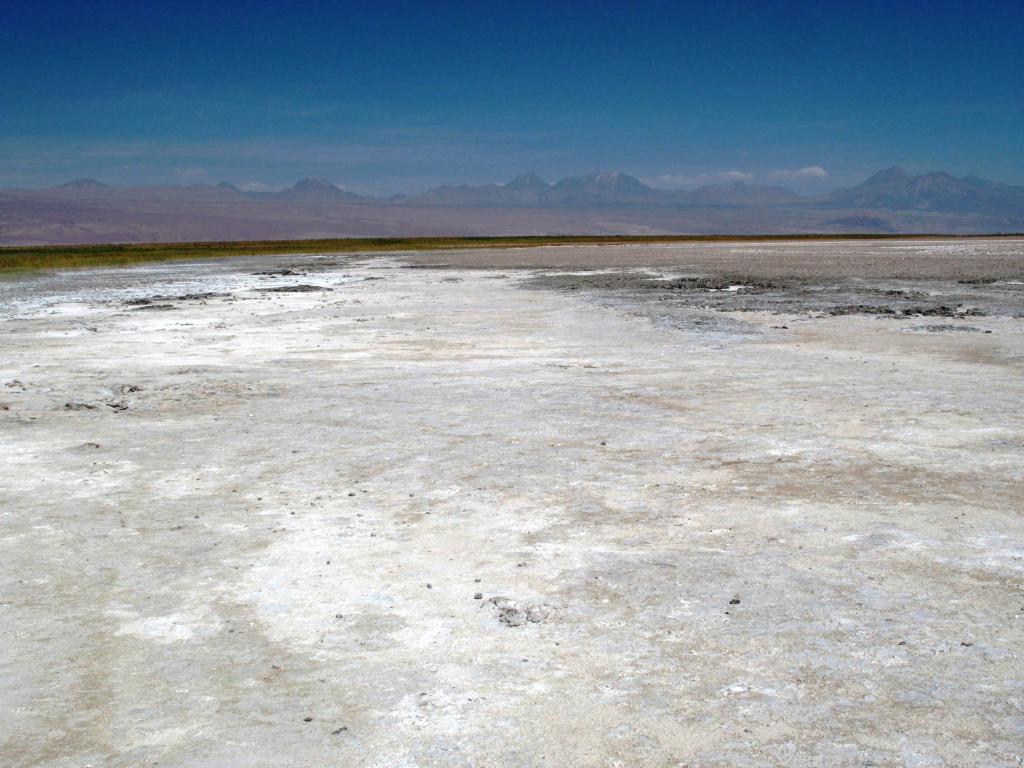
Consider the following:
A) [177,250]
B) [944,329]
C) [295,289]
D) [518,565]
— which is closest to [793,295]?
[944,329]

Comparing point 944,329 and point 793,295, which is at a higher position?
point 793,295

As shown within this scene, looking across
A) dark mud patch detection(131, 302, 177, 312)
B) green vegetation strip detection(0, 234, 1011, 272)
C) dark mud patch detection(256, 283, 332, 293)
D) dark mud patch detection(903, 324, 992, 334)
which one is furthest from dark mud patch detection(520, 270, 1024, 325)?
green vegetation strip detection(0, 234, 1011, 272)

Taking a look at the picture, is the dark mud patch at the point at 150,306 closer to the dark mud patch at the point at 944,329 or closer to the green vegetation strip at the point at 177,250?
the dark mud patch at the point at 944,329

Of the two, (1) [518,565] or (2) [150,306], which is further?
(2) [150,306]

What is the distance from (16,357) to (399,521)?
419 inches

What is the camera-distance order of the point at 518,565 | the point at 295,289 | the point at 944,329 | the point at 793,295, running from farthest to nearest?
the point at 295,289
the point at 793,295
the point at 944,329
the point at 518,565

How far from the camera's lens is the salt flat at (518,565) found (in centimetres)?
363

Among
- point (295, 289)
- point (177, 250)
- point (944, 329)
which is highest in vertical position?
point (177, 250)

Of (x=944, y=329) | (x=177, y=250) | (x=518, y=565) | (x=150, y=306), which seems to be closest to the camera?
(x=518, y=565)

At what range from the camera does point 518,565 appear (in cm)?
525

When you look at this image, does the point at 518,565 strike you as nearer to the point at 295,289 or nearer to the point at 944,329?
the point at 944,329

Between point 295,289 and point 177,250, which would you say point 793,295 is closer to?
point 295,289

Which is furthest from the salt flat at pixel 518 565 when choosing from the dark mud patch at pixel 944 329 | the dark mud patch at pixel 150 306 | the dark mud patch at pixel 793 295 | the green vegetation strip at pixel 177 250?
the green vegetation strip at pixel 177 250

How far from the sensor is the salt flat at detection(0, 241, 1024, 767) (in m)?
3.63
